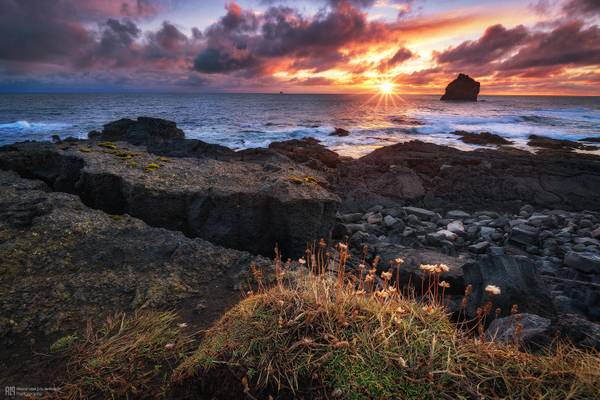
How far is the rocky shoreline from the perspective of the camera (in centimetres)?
406

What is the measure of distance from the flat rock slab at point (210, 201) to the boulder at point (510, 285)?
3223 millimetres

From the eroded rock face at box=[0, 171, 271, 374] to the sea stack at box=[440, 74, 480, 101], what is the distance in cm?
20585

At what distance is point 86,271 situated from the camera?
4.46 metres

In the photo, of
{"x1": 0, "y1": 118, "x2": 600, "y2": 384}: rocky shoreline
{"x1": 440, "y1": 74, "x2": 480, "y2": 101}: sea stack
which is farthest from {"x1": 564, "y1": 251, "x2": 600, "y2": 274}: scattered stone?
{"x1": 440, "y1": 74, "x2": 480, "y2": 101}: sea stack

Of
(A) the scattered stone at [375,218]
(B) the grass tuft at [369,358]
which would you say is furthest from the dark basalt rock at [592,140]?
(B) the grass tuft at [369,358]

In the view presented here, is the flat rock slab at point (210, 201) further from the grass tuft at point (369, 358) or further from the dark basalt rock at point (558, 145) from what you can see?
the dark basalt rock at point (558, 145)

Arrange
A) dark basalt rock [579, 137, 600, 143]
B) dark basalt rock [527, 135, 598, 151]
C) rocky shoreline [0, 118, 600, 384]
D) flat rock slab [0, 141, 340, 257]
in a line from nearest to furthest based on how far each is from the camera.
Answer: rocky shoreline [0, 118, 600, 384] → flat rock slab [0, 141, 340, 257] → dark basalt rock [527, 135, 598, 151] → dark basalt rock [579, 137, 600, 143]

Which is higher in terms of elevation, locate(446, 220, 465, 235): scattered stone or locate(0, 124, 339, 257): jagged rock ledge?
locate(0, 124, 339, 257): jagged rock ledge

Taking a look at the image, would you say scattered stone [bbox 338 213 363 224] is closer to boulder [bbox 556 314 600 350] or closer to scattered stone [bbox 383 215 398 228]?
scattered stone [bbox 383 215 398 228]

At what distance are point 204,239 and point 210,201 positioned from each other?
2.68ft

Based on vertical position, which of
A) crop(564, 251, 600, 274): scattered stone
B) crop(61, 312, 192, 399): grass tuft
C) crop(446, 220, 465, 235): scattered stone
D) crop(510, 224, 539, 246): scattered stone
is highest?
crop(61, 312, 192, 399): grass tuft

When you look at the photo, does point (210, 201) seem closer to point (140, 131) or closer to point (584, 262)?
point (584, 262)

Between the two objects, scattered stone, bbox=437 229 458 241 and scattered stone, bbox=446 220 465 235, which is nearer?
scattered stone, bbox=437 229 458 241

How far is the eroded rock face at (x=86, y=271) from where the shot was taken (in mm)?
3742
